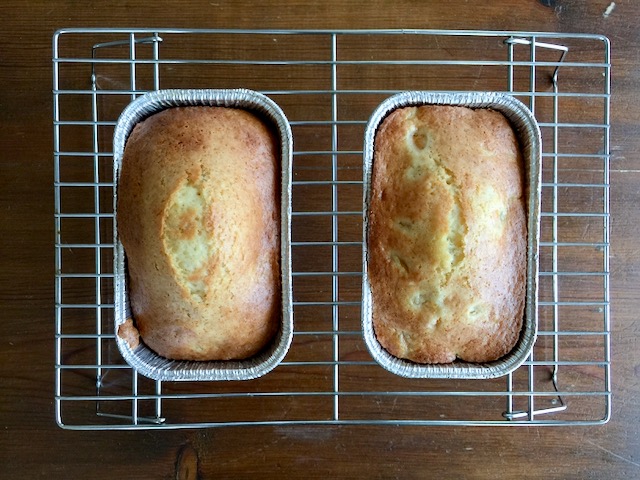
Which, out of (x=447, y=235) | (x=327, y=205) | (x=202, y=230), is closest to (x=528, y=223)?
(x=447, y=235)

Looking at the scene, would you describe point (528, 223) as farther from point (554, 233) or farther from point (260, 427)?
point (260, 427)

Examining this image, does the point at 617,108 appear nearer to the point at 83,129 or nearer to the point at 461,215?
the point at 461,215

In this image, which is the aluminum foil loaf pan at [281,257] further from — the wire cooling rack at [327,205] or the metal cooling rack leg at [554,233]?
the metal cooling rack leg at [554,233]

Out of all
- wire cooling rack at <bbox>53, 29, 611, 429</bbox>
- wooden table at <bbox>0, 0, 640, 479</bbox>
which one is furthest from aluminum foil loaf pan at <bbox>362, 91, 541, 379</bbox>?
wooden table at <bbox>0, 0, 640, 479</bbox>

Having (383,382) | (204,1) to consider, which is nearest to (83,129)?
(204,1)

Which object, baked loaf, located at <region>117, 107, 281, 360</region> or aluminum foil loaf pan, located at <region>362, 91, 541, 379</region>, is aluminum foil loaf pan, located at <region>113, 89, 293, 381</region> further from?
aluminum foil loaf pan, located at <region>362, 91, 541, 379</region>

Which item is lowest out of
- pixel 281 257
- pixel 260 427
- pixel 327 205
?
pixel 260 427
